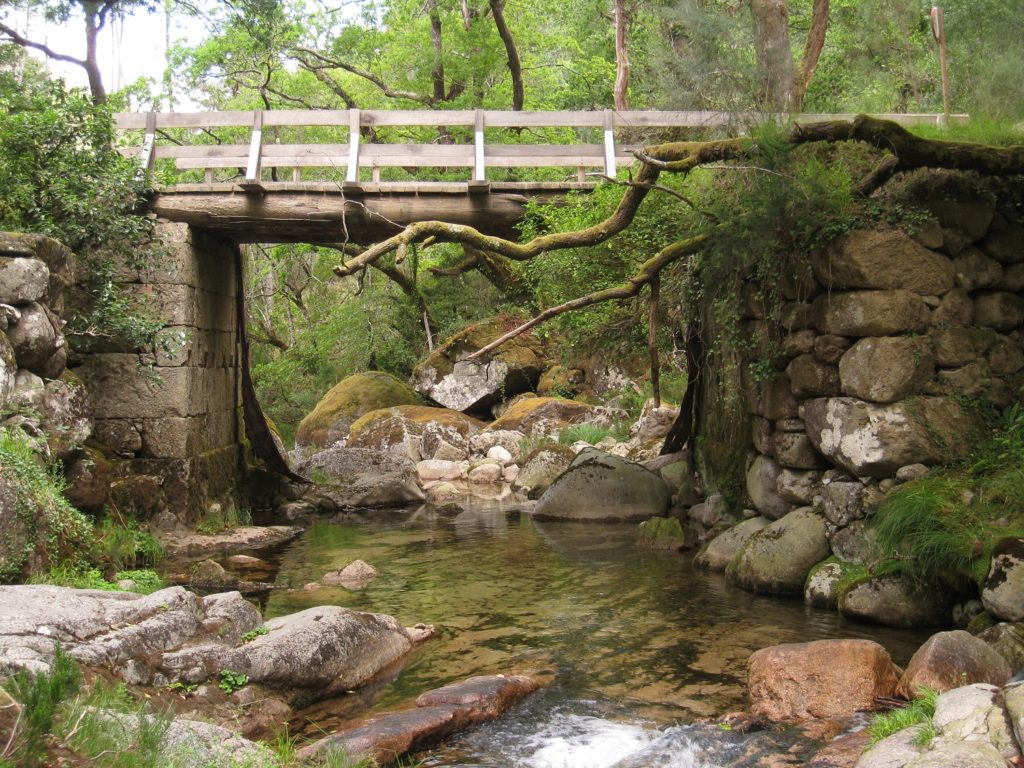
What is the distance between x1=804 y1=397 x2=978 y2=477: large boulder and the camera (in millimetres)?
7117

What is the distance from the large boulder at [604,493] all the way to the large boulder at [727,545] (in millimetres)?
2471

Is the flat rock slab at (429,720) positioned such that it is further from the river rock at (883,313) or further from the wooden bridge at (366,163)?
the wooden bridge at (366,163)

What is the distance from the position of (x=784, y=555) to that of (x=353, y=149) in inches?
283

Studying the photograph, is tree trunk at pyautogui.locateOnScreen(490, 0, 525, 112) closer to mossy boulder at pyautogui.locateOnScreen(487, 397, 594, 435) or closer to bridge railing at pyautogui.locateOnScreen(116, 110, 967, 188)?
mossy boulder at pyautogui.locateOnScreen(487, 397, 594, 435)

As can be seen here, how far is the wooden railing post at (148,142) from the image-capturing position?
11594mm

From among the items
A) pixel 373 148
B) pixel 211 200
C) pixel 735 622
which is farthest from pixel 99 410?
pixel 735 622

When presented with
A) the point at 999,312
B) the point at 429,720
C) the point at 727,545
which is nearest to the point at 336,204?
the point at 727,545

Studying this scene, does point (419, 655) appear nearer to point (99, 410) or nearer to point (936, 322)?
point (936, 322)

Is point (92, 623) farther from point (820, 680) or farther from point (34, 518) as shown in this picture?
point (820, 680)

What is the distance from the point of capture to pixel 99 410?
1127 cm

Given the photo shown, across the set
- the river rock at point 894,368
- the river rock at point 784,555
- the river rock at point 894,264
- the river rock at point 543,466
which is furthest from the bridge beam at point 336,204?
the river rock at point 784,555

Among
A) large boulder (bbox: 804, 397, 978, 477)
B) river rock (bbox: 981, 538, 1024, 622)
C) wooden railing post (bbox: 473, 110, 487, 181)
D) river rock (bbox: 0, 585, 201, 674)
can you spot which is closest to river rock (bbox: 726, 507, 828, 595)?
large boulder (bbox: 804, 397, 978, 477)

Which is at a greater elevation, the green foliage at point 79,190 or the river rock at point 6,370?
the green foliage at point 79,190

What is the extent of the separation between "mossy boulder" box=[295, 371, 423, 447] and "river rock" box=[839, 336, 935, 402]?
13.1 metres
